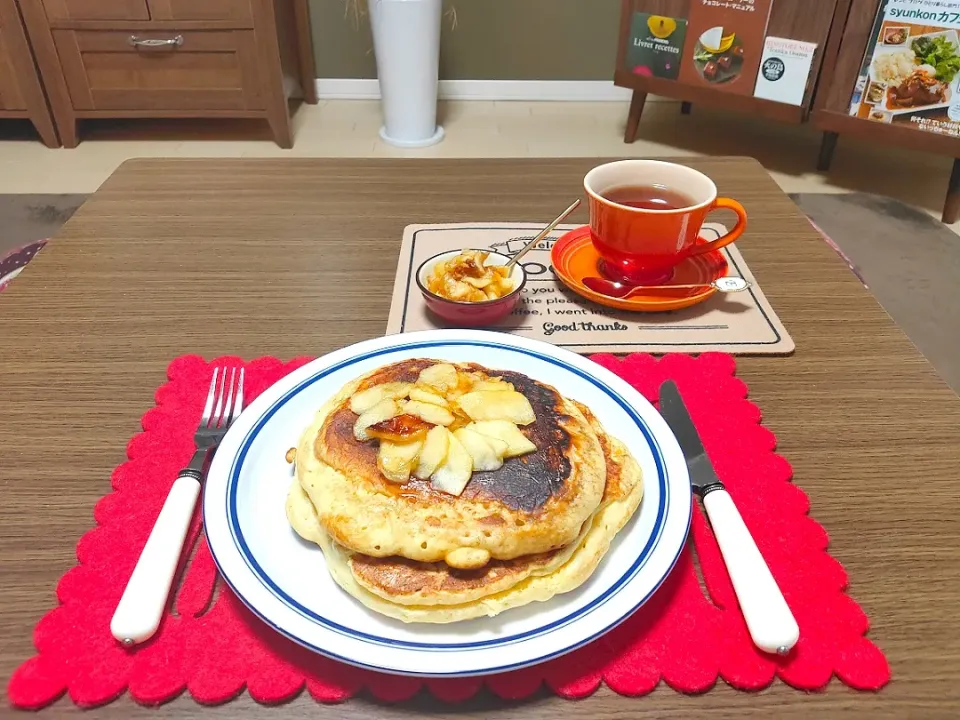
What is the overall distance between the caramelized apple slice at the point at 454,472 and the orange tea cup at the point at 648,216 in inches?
19.6

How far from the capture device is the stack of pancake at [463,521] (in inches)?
20.6

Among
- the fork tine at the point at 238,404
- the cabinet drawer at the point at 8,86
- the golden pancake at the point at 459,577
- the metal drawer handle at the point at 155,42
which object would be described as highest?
the golden pancake at the point at 459,577

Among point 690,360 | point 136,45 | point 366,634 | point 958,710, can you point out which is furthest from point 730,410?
point 136,45

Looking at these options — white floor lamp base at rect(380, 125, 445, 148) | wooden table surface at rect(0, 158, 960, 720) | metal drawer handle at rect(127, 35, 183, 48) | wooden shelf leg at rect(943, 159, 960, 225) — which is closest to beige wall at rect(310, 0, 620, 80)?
white floor lamp base at rect(380, 125, 445, 148)

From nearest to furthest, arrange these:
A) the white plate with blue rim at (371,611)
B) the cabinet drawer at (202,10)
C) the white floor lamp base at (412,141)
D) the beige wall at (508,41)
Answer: the white plate with blue rim at (371,611) → the cabinet drawer at (202,10) → the white floor lamp base at (412,141) → the beige wall at (508,41)

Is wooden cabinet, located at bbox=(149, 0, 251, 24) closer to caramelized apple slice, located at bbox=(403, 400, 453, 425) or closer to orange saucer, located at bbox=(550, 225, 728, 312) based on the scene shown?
orange saucer, located at bbox=(550, 225, 728, 312)

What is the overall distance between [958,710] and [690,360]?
0.44 m

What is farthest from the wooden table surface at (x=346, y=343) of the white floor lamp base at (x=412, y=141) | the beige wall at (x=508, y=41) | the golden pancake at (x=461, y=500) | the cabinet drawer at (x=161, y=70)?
the beige wall at (x=508, y=41)

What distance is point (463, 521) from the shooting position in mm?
534

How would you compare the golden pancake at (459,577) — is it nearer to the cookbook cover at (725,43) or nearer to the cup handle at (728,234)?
the cup handle at (728,234)

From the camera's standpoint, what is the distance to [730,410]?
77 centimetres

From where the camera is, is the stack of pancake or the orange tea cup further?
the orange tea cup

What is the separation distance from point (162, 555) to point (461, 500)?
10.0 inches

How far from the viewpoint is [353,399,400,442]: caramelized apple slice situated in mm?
591
